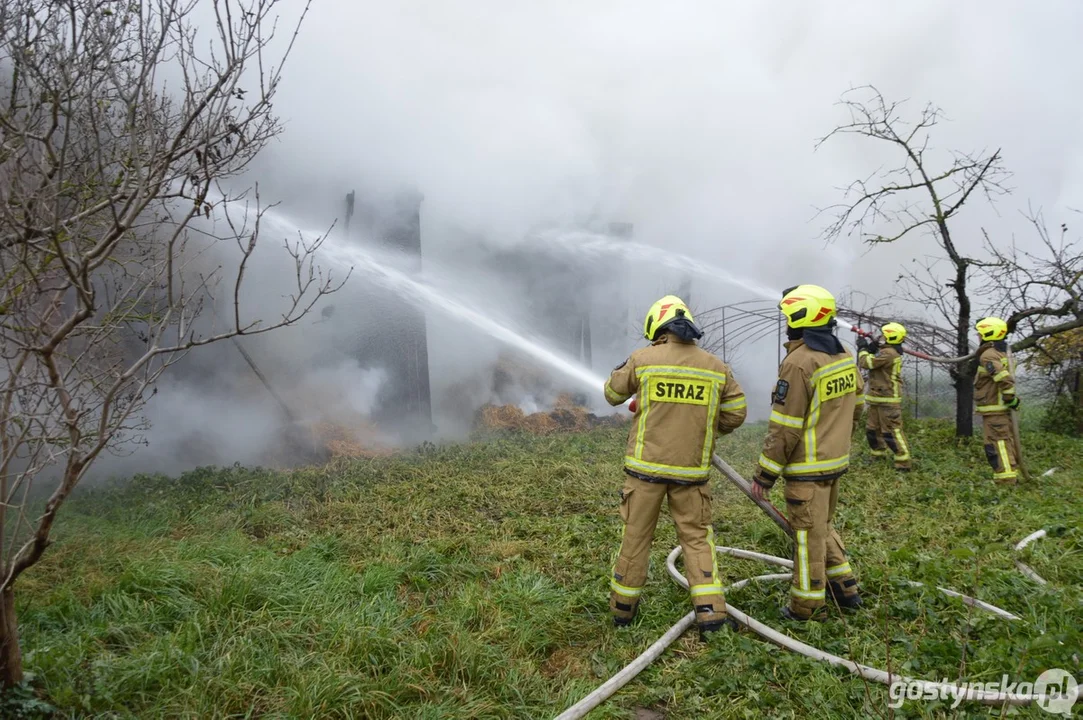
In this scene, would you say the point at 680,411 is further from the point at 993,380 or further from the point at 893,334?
the point at 893,334

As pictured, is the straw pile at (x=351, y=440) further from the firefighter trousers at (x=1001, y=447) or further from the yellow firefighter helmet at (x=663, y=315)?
the firefighter trousers at (x=1001, y=447)

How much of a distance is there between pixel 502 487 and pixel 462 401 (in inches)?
269

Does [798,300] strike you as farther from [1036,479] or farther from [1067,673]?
[1036,479]

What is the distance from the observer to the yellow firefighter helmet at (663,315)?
4070 mm

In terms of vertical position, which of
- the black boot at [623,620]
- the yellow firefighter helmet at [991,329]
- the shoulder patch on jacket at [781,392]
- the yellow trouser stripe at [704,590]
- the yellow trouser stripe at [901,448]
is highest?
the yellow firefighter helmet at [991,329]

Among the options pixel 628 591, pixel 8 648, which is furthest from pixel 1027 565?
pixel 8 648

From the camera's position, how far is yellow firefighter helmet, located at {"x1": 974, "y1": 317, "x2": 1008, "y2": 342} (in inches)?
306

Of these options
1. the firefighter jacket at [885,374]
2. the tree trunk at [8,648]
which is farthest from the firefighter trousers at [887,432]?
the tree trunk at [8,648]

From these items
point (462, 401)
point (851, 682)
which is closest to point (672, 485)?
point (851, 682)

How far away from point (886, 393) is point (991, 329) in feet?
5.69

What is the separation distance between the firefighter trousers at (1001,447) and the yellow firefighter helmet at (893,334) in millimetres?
1730

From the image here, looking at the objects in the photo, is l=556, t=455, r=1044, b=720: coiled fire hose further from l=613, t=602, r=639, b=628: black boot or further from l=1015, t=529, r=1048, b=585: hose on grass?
l=1015, t=529, r=1048, b=585: hose on grass

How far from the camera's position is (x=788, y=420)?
388cm

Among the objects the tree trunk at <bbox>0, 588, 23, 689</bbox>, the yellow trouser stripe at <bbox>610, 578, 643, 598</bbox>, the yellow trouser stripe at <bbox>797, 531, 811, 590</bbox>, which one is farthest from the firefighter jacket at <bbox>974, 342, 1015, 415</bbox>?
the tree trunk at <bbox>0, 588, 23, 689</bbox>
